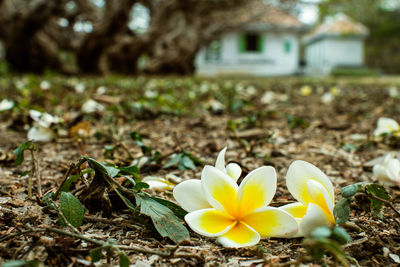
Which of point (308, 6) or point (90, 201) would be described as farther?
point (308, 6)

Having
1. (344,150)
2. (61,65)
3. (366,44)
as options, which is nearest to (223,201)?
(344,150)

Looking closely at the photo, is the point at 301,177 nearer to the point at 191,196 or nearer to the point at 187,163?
the point at 191,196

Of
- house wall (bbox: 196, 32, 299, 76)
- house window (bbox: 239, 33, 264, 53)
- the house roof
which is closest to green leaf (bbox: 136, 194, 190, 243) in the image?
house wall (bbox: 196, 32, 299, 76)

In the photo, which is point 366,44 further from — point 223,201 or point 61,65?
point 223,201

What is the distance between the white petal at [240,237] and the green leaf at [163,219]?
95mm

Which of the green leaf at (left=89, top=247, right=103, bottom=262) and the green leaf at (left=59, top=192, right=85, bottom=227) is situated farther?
the green leaf at (left=59, top=192, right=85, bottom=227)

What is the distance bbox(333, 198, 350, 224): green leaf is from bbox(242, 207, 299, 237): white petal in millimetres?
80

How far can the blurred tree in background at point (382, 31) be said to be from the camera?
25.1 m

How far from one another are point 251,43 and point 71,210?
2106 centimetres

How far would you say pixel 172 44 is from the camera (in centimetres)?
1172

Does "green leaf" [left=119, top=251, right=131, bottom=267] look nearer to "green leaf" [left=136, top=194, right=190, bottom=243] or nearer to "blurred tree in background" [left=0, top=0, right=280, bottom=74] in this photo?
"green leaf" [left=136, top=194, right=190, bottom=243]

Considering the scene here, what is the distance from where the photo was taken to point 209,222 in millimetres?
756

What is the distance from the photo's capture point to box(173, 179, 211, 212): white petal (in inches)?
31.7

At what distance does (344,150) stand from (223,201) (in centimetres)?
128
